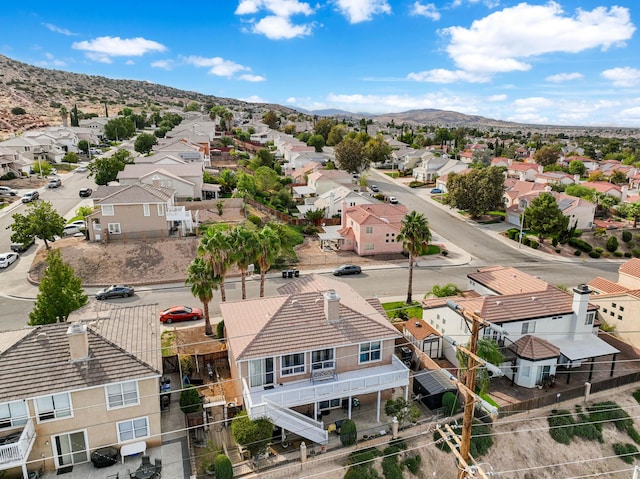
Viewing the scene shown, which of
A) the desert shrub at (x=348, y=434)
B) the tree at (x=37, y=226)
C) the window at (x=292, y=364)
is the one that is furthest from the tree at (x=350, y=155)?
the desert shrub at (x=348, y=434)

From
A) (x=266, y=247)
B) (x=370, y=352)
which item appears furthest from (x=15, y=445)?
(x=266, y=247)

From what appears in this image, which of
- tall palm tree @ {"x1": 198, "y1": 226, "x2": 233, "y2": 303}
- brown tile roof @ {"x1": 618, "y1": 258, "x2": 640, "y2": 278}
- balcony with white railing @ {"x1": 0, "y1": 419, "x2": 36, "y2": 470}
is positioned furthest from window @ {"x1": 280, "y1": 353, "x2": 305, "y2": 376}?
brown tile roof @ {"x1": 618, "y1": 258, "x2": 640, "y2": 278}

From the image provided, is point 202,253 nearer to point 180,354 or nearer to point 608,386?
point 180,354

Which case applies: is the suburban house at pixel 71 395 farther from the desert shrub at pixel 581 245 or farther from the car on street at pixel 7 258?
the desert shrub at pixel 581 245

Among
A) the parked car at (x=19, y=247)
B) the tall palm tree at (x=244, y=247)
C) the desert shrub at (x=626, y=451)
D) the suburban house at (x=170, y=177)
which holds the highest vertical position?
the suburban house at (x=170, y=177)

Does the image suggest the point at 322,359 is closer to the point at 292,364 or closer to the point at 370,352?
the point at 292,364

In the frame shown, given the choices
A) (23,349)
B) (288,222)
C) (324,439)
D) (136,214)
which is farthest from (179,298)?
(288,222)

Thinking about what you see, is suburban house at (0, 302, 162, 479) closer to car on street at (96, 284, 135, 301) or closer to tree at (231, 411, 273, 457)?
tree at (231, 411, 273, 457)
